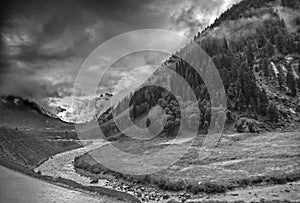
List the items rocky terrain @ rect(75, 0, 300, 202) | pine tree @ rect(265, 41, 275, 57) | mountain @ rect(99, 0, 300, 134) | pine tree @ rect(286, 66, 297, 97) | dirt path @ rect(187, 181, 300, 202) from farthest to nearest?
pine tree @ rect(265, 41, 275, 57) < pine tree @ rect(286, 66, 297, 97) < mountain @ rect(99, 0, 300, 134) < rocky terrain @ rect(75, 0, 300, 202) < dirt path @ rect(187, 181, 300, 202)

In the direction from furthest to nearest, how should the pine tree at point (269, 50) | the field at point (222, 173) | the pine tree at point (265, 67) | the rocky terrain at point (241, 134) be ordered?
the pine tree at point (269, 50) < the pine tree at point (265, 67) < the rocky terrain at point (241, 134) < the field at point (222, 173)

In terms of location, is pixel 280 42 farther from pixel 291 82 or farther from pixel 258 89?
pixel 258 89

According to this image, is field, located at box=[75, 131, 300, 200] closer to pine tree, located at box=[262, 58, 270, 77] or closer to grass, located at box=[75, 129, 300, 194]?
grass, located at box=[75, 129, 300, 194]

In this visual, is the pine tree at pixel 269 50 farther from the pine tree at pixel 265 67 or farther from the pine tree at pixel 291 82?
the pine tree at pixel 291 82

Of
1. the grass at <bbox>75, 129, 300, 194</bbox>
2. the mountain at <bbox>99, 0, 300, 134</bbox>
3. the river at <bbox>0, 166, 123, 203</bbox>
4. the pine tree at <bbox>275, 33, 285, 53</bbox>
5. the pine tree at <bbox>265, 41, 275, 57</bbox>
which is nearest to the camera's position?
the river at <bbox>0, 166, 123, 203</bbox>

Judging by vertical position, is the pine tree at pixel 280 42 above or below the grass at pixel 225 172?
above

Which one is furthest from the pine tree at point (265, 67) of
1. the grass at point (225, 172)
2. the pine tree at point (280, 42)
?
the grass at point (225, 172)

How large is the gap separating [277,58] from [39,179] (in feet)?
547

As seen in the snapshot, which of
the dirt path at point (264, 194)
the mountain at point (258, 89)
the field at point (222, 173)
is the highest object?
the mountain at point (258, 89)

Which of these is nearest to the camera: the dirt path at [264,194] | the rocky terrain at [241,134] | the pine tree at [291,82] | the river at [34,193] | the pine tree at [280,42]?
the dirt path at [264,194]

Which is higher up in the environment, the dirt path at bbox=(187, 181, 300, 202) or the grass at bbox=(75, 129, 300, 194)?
the grass at bbox=(75, 129, 300, 194)

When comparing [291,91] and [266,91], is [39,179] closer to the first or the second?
[266,91]

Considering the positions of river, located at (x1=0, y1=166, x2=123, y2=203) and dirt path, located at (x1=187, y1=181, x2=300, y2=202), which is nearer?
dirt path, located at (x1=187, y1=181, x2=300, y2=202)

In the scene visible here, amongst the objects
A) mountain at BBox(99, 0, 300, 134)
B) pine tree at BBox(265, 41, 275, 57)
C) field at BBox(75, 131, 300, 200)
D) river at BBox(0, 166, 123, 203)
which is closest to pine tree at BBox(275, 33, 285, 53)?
mountain at BBox(99, 0, 300, 134)
